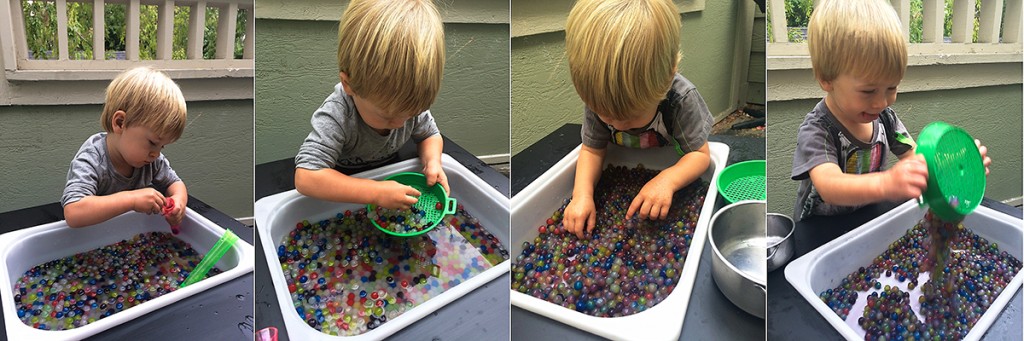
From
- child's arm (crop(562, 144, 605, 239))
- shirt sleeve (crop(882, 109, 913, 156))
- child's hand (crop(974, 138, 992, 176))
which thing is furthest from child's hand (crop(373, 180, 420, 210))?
child's hand (crop(974, 138, 992, 176))

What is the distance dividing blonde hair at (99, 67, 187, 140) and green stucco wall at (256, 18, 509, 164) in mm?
166

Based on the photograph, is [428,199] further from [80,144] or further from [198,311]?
[80,144]

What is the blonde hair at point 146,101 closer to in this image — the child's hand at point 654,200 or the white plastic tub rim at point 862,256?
the child's hand at point 654,200

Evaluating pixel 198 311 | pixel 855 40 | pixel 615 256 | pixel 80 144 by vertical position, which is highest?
pixel 855 40

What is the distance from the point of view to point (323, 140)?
4.48ft

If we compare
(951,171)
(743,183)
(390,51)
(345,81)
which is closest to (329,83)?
(345,81)

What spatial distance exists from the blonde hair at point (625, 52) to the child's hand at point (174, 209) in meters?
0.87

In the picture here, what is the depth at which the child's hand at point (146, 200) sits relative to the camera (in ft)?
4.50

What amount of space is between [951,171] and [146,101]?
5.23ft

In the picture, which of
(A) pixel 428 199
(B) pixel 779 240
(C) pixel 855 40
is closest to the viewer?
(C) pixel 855 40

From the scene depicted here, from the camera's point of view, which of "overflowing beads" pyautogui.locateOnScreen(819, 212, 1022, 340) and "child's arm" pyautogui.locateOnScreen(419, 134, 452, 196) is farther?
"child's arm" pyautogui.locateOnScreen(419, 134, 452, 196)

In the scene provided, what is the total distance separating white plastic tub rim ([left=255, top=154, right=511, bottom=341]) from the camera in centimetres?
137

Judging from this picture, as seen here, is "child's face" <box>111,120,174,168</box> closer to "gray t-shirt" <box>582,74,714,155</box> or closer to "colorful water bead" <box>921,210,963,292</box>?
"gray t-shirt" <box>582,74,714,155</box>

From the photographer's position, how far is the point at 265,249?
142 centimetres
